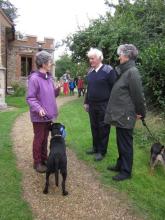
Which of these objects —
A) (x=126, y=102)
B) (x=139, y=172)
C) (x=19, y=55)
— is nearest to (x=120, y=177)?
(x=139, y=172)

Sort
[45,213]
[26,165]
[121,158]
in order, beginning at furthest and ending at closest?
[26,165]
[121,158]
[45,213]

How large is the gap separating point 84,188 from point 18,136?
388 centimetres

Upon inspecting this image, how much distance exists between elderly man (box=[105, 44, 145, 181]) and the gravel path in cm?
57

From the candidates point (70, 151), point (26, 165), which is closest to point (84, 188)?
point (26, 165)

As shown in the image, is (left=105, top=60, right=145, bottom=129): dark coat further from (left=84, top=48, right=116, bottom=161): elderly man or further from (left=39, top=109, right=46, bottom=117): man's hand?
(left=39, top=109, right=46, bottom=117): man's hand

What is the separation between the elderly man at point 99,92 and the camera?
20.7ft

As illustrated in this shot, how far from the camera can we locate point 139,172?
6.21m

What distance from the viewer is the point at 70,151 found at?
7574mm

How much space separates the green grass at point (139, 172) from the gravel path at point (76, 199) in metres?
0.20

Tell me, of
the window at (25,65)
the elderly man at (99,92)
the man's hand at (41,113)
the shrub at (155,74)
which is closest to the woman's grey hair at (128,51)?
the elderly man at (99,92)

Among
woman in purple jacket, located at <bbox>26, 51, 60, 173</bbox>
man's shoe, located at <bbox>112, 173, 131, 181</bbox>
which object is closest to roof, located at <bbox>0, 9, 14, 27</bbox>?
woman in purple jacket, located at <bbox>26, 51, 60, 173</bbox>

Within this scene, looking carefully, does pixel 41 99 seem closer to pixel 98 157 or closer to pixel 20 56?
pixel 98 157

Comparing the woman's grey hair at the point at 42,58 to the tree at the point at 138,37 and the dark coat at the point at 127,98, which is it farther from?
the tree at the point at 138,37

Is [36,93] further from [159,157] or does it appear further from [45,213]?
[159,157]
